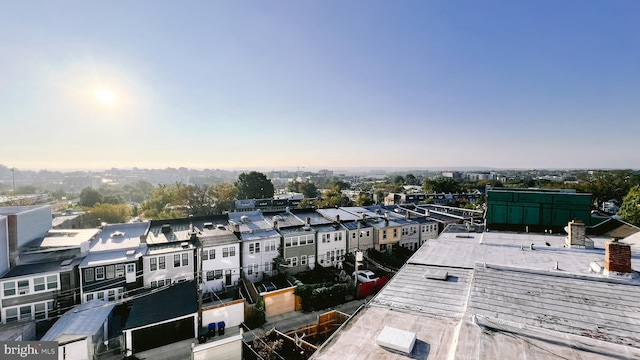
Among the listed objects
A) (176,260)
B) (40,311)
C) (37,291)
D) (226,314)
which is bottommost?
(226,314)

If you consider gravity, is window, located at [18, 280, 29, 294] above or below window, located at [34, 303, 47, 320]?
above

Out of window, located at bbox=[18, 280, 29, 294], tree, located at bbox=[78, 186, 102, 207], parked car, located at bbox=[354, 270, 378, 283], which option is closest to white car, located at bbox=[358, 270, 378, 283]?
parked car, located at bbox=[354, 270, 378, 283]

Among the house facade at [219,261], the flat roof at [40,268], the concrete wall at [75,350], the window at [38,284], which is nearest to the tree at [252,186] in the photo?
the house facade at [219,261]

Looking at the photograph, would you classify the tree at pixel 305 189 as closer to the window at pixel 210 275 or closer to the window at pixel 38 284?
the window at pixel 210 275

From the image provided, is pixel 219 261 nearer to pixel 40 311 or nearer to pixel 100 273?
pixel 100 273

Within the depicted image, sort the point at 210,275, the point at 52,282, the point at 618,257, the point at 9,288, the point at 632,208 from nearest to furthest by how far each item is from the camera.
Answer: the point at 618,257
the point at 9,288
the point at 52,282
the point at 210,275
the point at 632,208

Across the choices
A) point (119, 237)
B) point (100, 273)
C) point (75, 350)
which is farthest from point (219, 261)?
point (75, 350)

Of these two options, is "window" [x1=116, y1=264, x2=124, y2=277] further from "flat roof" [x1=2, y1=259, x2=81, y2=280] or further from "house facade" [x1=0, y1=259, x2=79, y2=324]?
"flat roof" [x1=2, y1=259, x2=81, y2=280]
